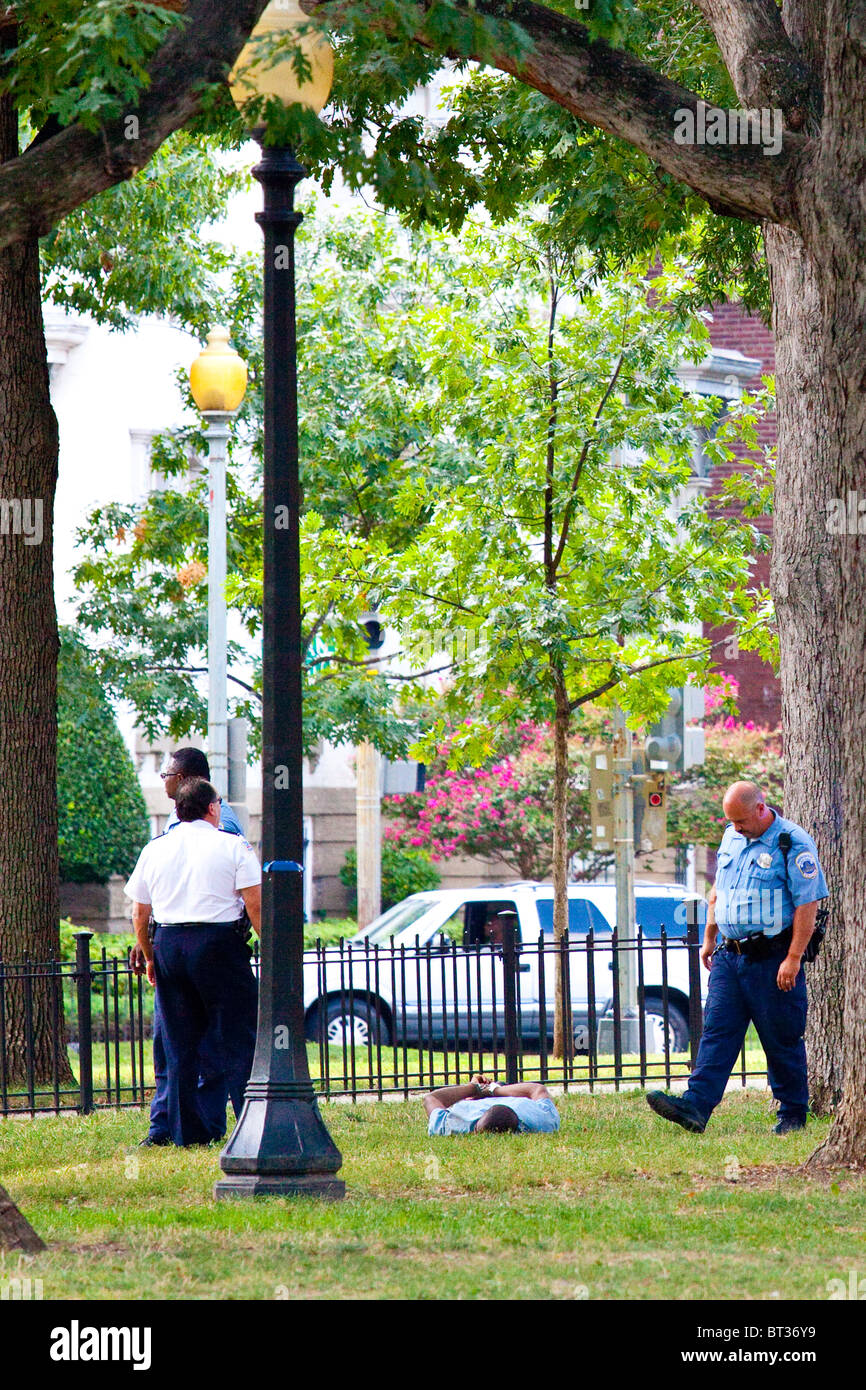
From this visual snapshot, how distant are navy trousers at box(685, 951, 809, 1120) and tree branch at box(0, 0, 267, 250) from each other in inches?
189

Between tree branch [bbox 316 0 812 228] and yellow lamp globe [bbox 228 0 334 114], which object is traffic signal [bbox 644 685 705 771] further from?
yellow lamp globe [bbox 228 0 334 114]

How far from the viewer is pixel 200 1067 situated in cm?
937

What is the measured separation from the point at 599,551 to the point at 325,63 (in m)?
8.57

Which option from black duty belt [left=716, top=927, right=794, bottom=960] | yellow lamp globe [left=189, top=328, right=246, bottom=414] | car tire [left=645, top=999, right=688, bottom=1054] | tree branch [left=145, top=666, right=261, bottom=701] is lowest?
car tire [left=645, top=999, right=688, bottom=1054]

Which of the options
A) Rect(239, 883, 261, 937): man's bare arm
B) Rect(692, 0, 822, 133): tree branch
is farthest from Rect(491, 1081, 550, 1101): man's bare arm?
Rect(692, 0, 822, 133): tree branch

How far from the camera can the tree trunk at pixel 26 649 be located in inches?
492

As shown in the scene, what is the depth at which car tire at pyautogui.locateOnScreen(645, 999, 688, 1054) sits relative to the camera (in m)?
17.2

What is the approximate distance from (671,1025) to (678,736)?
3.17 metres

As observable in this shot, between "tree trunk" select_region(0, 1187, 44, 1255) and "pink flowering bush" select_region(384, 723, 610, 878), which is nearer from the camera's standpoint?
"tree trunk" select_region(0, 1187, 44, 1255)

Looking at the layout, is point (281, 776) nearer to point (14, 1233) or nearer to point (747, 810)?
point (14, 1233)

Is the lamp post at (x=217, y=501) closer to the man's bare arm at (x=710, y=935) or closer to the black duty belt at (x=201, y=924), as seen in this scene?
the black duty belt at (x=201, y=924)

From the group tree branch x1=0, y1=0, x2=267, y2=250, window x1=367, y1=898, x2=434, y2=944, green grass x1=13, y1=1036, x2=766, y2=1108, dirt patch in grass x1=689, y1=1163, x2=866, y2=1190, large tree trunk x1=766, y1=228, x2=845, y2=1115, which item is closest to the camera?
tree branch x1=0, y1=0, x2=267, y2=250

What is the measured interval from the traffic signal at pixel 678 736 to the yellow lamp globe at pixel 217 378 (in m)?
4.46

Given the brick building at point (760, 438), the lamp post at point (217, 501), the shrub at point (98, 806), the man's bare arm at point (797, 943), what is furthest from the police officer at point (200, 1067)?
the brick building at point (760, 438)
